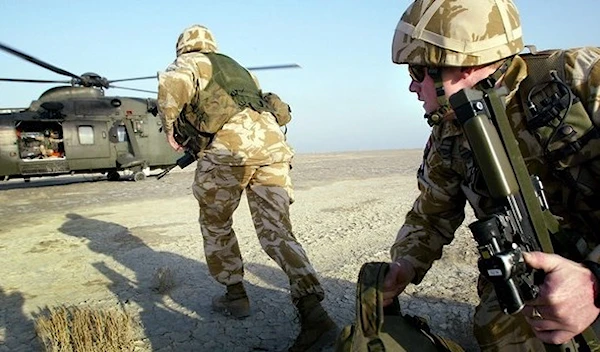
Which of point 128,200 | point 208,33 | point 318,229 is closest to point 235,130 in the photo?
point 208,33

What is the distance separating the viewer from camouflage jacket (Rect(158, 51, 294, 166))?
322cm

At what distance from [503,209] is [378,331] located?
2.20ft

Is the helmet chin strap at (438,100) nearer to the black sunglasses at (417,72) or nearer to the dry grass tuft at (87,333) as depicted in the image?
the black sunglasses at (417,72)

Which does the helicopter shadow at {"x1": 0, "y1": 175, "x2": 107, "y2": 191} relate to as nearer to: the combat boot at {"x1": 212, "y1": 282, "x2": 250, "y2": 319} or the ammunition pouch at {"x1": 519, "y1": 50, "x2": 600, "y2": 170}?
the combat boot at {"x1": 212, "y1": 282, "x2": 250, "y2": 319}

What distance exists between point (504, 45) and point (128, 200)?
930cm

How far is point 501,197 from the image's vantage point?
140cm

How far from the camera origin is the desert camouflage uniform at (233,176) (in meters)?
3.20

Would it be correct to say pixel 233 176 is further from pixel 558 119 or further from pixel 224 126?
pixel 558 119

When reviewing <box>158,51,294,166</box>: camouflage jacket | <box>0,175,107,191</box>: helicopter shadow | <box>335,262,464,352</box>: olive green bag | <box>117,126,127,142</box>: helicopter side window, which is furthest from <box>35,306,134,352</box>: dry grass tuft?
<box>0,175,107,191</box>: helicopter shadow

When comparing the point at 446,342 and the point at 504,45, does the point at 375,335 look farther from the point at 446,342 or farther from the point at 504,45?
the point at 504,45

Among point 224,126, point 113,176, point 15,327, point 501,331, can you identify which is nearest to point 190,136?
point 224,126

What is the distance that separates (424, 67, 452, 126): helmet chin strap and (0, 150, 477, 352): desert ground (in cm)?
166

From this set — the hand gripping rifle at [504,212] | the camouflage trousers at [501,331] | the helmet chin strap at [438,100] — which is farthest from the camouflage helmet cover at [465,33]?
the camouflage trousers at [501,331]

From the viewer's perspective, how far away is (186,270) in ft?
15.0
